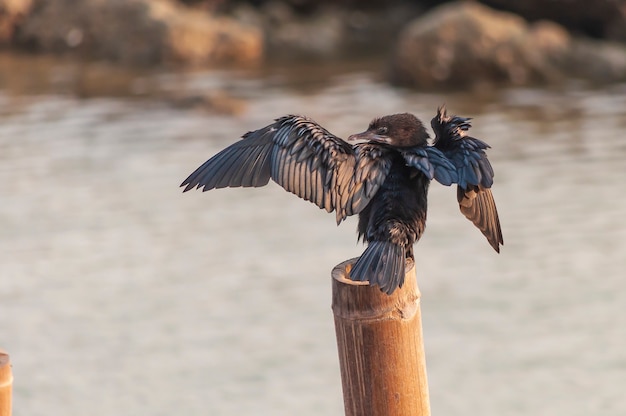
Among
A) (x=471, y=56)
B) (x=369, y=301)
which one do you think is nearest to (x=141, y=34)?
(x=471, y=56)

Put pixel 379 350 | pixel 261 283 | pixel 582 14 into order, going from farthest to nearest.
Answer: pixel 582 14
pixel 261 283
pixel 379 350

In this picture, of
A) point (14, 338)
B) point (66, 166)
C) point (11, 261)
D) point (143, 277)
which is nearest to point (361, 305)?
point (14, 338)

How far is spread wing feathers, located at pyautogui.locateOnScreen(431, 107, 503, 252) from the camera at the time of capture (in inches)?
138

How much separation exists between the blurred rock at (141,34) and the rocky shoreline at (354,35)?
0.05 ft

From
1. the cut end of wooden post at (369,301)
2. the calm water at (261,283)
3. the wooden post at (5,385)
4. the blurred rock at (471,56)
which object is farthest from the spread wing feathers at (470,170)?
the blurred rock at (471,56)

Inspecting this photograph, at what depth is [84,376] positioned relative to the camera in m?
6.09

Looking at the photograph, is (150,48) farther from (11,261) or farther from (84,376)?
(84,376)

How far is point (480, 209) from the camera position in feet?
12.5

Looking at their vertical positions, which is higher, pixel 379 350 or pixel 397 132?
pixel 397 132

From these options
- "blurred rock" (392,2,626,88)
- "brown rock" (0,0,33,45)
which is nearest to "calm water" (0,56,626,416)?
"blurred rock" (392,2,626,88)

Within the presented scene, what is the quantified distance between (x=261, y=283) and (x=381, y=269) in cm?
416

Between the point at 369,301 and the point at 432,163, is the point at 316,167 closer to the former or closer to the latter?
the point at 432,163

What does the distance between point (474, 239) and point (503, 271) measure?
2.16ft

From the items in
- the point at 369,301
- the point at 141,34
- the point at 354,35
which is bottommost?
the point at 369,301
